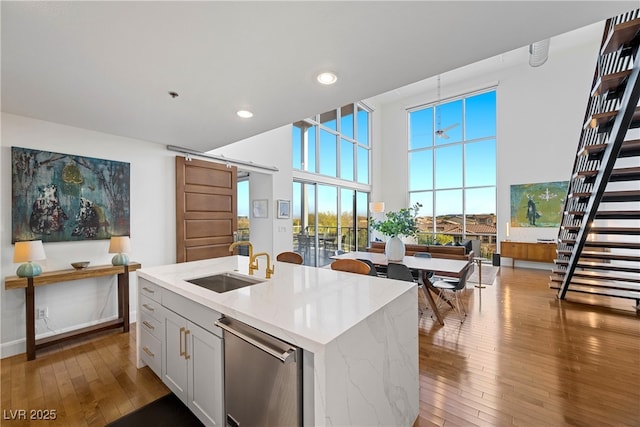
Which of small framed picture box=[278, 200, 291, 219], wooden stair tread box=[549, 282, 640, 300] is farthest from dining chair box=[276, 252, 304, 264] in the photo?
wooden stair tread box=[549, 282, 640, 300]

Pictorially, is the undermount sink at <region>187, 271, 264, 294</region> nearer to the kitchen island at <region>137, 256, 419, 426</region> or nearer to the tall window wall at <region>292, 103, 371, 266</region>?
the kitchen island at <region>137, 256, 419, 426</region>

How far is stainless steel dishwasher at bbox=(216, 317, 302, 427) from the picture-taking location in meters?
1.08

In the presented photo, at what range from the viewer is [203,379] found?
158 cm

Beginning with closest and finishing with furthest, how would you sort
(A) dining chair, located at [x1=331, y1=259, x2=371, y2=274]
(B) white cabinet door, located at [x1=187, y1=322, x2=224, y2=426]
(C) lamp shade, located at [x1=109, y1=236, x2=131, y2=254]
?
(B) white cabinet door, located at [x1=187, y1=322, x2=224, y2=426] < (A) dining chair, located at [x1=331, y1=259, x2=371, y2=274] < (C) lamp shade, located at [x1=109, y1=236, x2=131, y2=254]

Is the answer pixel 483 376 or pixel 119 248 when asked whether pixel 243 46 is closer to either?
pixel 119 248

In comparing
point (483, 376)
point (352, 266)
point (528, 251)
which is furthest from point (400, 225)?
point (528, 251)

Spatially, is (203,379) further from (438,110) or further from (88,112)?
(438,110)

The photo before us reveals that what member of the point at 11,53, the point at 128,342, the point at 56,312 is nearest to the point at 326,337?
the point at 11,53

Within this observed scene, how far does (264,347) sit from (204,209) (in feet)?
10.8

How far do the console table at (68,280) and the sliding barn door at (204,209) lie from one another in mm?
725

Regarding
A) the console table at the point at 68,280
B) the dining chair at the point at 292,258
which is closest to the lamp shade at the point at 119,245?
the console table at the point at 68,280

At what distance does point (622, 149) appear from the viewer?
2.25 m

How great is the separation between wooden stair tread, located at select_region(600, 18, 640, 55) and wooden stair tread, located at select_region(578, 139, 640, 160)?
0.77m

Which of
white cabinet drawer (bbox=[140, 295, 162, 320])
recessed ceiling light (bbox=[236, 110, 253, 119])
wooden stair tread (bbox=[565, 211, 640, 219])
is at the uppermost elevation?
recessed ceiling light (bbox=[236, 110, 253, 119])
